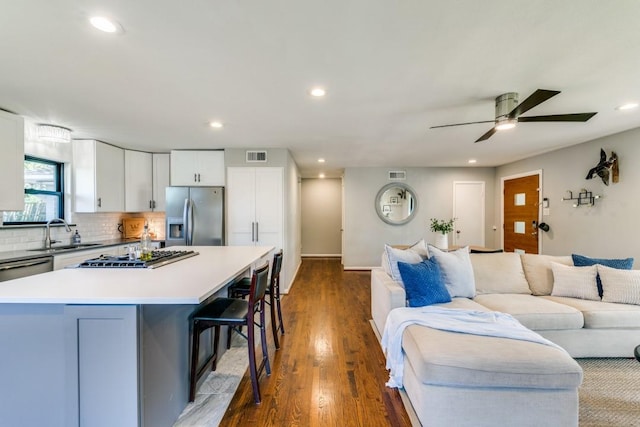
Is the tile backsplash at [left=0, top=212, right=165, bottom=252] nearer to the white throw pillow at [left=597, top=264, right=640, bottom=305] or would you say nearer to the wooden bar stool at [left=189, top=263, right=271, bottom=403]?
the wooden bar stool at [left=189, top=263, right=271, bottom=403]

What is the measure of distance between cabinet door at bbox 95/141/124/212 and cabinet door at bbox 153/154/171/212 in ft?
1.62

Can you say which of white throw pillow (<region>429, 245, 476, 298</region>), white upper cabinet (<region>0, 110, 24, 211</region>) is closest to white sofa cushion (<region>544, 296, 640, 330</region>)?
white throw pillow (<region>429, 245, 476, 298</region>)

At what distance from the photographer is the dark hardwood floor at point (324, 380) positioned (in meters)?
1.80

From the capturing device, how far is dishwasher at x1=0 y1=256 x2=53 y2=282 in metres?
2.50

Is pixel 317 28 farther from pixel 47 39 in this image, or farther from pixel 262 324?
pixel 262 324

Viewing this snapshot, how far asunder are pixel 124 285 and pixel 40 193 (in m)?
3.41

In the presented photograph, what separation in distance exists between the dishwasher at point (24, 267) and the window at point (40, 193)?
84cm

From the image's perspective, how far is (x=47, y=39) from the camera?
5.49ft

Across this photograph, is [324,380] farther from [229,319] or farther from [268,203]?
[268,203]

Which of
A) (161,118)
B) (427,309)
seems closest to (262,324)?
(427,309)

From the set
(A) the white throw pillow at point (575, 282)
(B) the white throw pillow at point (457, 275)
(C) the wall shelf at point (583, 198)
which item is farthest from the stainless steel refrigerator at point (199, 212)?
(C) the wall shelf at point (583, 198)

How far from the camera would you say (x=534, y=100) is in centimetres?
210

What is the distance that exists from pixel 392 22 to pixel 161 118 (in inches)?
105

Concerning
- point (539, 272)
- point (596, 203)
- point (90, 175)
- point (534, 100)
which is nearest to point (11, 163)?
point (90, 175)
